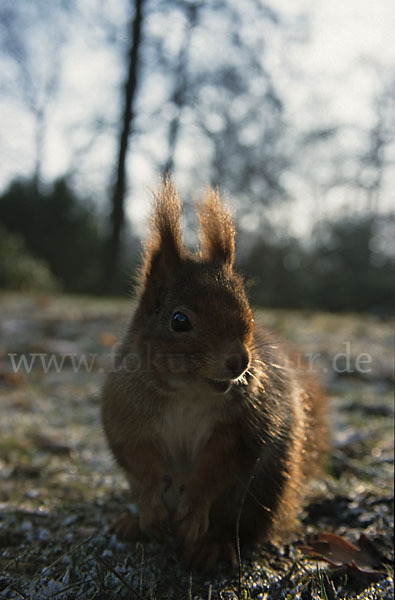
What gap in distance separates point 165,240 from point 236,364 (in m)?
0.61

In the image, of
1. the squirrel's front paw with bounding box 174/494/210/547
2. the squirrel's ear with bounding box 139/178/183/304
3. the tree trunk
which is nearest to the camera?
the squirrel's front paw with bounding box 174/494/210/547

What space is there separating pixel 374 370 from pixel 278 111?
8.62m

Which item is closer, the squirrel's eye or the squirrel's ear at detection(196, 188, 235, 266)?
the squirrel's eye

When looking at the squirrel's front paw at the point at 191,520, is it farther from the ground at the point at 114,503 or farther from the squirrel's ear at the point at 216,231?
the squirrel's ear at the point at 216,231

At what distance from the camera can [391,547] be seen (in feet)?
5.82

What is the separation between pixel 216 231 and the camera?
181 cm

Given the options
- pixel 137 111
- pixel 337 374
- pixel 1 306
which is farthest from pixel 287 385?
pixel 137 111

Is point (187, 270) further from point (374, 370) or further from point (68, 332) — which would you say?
point (68, 332)

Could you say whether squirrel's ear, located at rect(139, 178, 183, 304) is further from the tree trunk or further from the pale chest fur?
the tree trunk

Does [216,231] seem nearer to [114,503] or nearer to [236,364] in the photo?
[236,364]

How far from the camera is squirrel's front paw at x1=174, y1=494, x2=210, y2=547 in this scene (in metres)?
1.49

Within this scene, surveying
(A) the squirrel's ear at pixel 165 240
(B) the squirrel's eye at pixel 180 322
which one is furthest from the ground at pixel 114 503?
(B) the squirrel's eye at pixel 180 322

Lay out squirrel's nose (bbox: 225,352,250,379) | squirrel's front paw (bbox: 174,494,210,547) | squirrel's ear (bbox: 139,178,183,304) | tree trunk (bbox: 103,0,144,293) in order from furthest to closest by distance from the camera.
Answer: tree trunk (bbox: 103,0,144,293), squirrel's ear (bbox: 139,178,183,304), squirrel's front paw (bbox: 174,494,210,547), squirrel's nose (bbox: 225,352,250,379)

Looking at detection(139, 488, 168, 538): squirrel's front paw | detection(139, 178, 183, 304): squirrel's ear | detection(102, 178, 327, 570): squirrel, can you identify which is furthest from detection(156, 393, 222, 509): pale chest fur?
detection(139, 178, 183, 304): squirrel's ear
